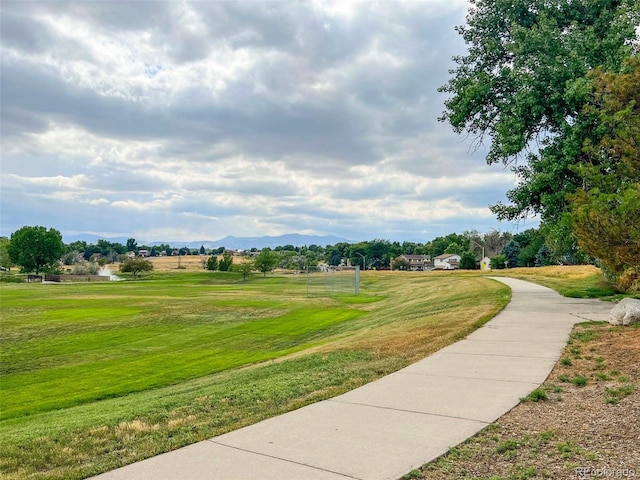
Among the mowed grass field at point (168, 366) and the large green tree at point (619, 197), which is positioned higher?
the large green tree at point (619, 197)

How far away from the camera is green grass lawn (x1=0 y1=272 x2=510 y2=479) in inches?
230

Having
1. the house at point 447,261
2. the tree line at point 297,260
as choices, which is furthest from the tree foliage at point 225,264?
the house at point 447,261

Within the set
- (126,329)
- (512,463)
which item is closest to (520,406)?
(512,463)

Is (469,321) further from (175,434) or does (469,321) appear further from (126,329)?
(126,329)

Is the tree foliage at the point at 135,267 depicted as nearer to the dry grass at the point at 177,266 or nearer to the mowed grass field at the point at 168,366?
the dry grass at the point at 177,266

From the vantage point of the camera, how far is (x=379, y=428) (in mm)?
5457

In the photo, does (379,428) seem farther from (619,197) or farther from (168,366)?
(168,366)

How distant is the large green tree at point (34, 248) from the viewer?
355 ft

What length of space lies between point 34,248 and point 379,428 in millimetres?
119611

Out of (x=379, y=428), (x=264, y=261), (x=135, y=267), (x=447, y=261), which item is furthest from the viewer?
(x=447, y=261)

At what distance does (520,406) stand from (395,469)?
98.8 inches

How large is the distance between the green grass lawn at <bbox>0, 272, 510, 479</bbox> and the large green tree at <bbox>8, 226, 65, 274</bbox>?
78731 mm

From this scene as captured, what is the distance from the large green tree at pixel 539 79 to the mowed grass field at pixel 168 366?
4.46 meters

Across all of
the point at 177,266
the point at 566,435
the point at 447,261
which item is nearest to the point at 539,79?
the point at 566,435
